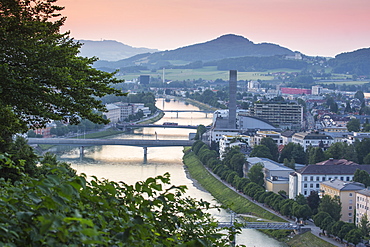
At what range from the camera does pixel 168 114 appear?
24500 mm

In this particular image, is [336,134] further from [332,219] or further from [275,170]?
[332,219]

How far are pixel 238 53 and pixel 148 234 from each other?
79.4 meters

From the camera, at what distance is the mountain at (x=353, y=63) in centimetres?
5697

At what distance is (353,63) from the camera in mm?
57875

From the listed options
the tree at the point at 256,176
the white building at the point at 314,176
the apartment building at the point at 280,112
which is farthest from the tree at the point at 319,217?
the apartment building at the point at 280,112

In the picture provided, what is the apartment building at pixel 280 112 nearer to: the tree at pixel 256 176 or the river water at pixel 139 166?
the river water at pixel 139 166

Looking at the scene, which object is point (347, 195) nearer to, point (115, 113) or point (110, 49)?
point (115, 113)

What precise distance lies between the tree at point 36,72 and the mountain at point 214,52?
2609 inches

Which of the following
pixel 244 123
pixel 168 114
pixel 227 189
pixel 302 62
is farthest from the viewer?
pixel 302 62

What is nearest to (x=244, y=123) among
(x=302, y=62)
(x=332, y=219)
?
(x=332, y=219)

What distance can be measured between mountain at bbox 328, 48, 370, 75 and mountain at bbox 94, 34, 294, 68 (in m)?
11.3

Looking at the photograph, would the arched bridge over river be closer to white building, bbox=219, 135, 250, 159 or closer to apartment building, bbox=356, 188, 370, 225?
white building, bbox=219, 135, 250, 159

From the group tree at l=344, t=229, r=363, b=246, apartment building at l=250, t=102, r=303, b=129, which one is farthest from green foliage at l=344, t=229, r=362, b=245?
apartment building at l=250, t=102, r=303, b=129

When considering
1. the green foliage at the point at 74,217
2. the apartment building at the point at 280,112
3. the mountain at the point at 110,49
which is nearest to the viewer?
the green foliage at the point at 74,217
